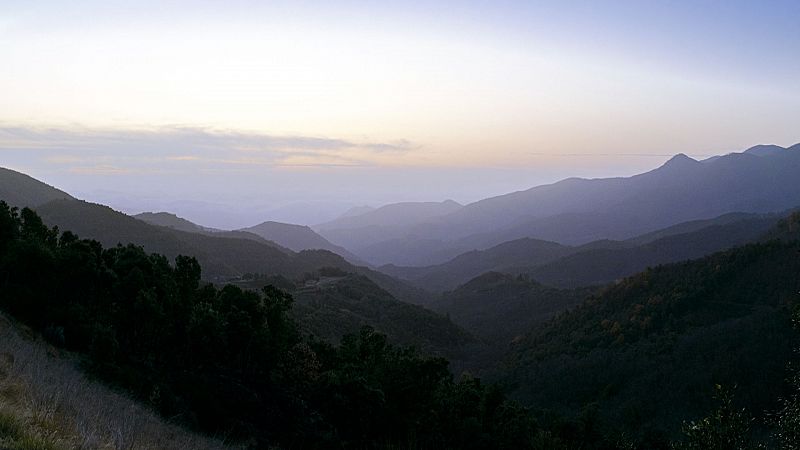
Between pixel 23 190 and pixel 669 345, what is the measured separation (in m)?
115

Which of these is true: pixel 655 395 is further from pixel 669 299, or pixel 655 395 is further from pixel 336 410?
pixel 336 410

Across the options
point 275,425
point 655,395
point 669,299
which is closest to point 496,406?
point 275,425

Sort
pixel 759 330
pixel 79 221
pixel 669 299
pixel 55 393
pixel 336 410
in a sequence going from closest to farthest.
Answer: pixel 55 393 → pixel 336 410 → pixel 759 330 → pixel 669 299 → pixel 79 221

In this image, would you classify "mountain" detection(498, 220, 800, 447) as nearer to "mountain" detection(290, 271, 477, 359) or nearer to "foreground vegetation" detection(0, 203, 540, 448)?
"mountain" detection(290, 271, 477, 359)

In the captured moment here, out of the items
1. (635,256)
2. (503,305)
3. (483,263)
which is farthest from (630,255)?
(483,263)

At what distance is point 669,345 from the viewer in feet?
157

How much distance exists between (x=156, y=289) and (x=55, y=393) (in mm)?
11495

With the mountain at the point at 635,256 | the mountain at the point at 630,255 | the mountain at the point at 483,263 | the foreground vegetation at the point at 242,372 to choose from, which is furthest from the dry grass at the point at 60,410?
the mountain at the point at 483,263

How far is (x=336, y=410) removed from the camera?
52.5 ft

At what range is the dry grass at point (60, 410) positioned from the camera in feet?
17.9

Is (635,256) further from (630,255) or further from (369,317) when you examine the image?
(369,317)

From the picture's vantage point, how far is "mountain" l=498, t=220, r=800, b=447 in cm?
3731

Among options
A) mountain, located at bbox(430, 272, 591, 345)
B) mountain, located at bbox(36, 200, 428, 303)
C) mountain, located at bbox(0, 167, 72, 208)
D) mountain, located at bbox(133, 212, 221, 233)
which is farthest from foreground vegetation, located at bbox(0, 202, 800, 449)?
mountain, located at bbox(133, 212, 221, 233)

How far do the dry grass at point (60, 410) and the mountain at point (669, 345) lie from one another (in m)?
22.4
